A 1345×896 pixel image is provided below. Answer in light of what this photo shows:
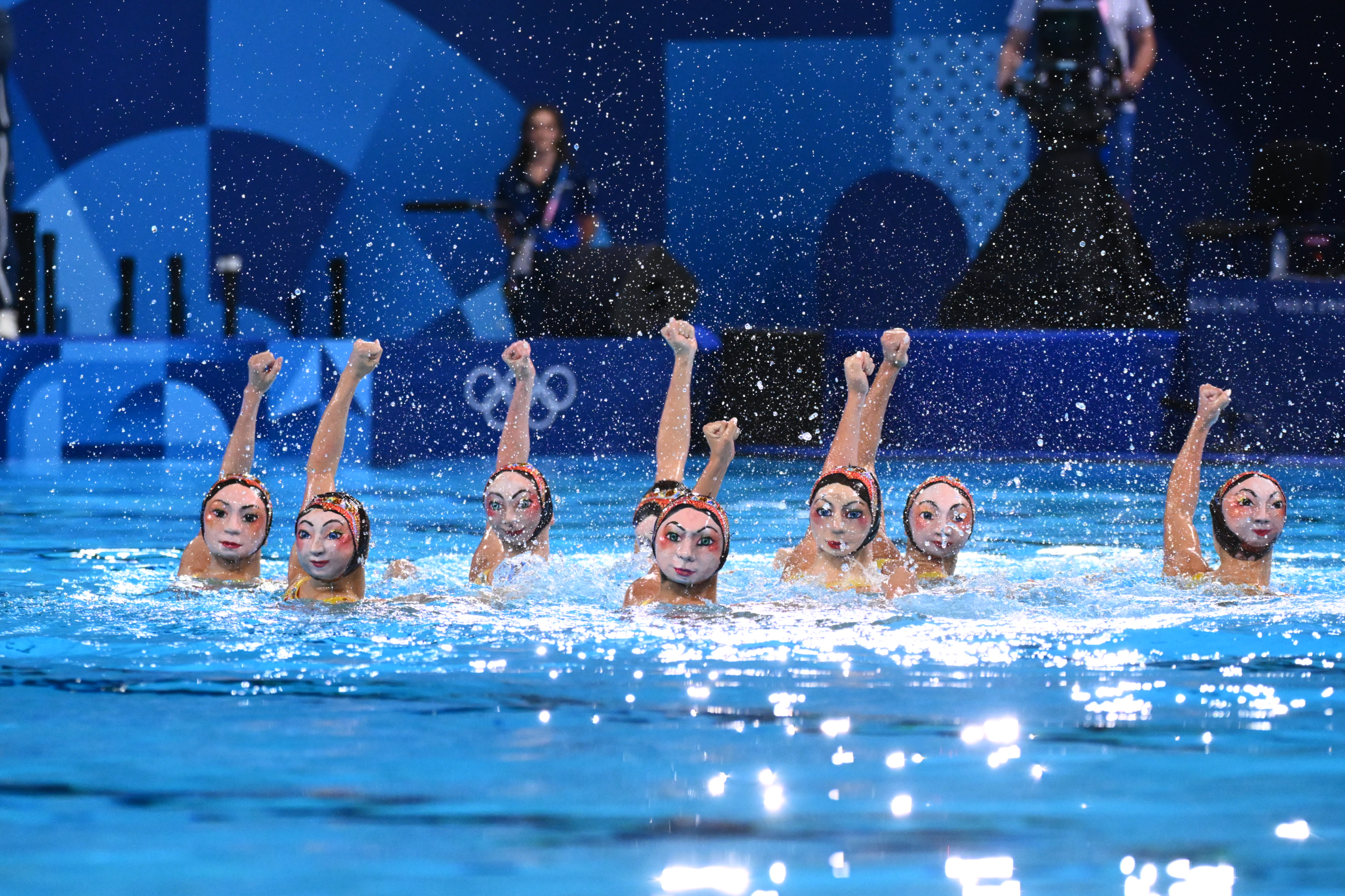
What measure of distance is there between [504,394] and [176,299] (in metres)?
2.43

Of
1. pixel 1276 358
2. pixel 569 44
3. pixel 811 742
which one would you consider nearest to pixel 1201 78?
pixel 1276 358

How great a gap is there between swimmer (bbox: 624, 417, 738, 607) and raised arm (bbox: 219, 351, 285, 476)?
4.32 feet

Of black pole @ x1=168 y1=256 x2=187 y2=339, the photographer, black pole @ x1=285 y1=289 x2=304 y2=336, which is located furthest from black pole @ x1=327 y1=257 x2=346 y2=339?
the photographer

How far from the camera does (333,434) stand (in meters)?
5.53

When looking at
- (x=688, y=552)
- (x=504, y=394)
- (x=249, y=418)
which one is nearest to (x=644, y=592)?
(x=688, y=552)

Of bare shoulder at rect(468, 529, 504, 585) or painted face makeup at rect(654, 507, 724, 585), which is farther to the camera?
bare shoulder at rect(468, 529, 504, 585)

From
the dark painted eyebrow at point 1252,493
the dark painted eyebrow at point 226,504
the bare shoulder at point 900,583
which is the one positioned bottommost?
the bare shoulder at point 900,583

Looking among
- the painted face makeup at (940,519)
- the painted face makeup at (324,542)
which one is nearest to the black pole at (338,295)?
the painted face makeup at (940,519)

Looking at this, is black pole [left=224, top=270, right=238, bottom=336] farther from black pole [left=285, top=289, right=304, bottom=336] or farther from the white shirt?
the white shirt

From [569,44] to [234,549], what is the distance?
970 cm

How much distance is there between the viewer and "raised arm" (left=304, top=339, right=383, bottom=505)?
5453 millimetres

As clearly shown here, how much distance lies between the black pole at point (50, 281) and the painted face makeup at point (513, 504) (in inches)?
273

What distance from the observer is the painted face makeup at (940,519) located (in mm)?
5672

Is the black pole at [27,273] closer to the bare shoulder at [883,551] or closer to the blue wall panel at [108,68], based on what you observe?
the blue wall panel at [108,68]
